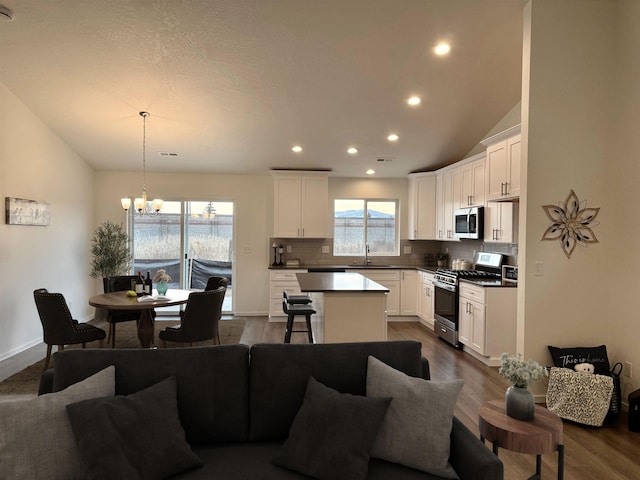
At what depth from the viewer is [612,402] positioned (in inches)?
116

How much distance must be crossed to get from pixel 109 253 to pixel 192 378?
16.0ft

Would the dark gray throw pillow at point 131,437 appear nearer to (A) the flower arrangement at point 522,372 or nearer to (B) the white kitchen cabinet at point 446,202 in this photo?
(A) the flower arrangement at point 522,372

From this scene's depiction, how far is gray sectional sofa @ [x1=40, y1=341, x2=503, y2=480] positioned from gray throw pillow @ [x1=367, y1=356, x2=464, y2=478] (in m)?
0.09

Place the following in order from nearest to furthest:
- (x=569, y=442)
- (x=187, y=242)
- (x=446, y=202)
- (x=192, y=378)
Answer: (x=192, y=378)
(x=569, y=442)
(x=446, y=202)
(x=187, y=242)

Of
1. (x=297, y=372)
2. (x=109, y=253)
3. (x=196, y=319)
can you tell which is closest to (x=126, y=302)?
(x=196, y=319)

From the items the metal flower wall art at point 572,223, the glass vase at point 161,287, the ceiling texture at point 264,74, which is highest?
the ceiling texture at point 264,74

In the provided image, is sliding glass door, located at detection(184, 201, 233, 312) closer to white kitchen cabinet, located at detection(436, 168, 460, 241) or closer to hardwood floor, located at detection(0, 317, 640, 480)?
hardwood floor, located at detection(0, 317, 640, 480)

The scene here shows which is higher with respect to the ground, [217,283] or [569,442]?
[217,283]

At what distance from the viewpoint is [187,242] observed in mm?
6734

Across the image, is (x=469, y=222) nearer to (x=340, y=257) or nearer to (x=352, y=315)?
(x=352, y=315)

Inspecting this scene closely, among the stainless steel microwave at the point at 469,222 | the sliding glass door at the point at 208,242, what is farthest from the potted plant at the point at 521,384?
the sliding glass door at the point at 208,242

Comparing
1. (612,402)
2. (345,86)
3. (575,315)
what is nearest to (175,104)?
(345,86)

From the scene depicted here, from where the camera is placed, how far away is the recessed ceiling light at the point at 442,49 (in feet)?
11.9

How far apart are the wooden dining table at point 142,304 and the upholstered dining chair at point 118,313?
0.34m
